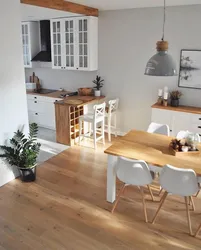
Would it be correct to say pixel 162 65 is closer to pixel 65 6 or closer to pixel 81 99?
pixel 65 6

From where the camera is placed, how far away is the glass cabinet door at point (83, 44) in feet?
17.4

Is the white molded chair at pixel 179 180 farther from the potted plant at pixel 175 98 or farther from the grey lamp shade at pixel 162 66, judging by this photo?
the potted plant at pixel 175 98

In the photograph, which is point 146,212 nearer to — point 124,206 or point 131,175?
point 124,206

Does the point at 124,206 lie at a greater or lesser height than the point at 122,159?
lesser

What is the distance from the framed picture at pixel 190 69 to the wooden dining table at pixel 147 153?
5.81 ft

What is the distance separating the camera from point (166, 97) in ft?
16.1

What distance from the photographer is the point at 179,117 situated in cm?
473

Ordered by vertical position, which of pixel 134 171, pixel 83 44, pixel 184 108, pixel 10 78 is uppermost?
pixel 83 44

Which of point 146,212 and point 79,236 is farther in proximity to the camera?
point 146,212

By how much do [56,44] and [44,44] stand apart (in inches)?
24.0

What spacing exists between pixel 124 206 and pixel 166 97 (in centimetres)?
241

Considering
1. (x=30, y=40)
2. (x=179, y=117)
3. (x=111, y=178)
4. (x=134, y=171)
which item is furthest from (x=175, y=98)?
(x=30, y=40)

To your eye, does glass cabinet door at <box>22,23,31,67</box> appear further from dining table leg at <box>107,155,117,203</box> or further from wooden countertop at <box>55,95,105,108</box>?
dining table leg at <box>107,155,117,203</box>

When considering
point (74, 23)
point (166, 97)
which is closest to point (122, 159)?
point (166, 97)
